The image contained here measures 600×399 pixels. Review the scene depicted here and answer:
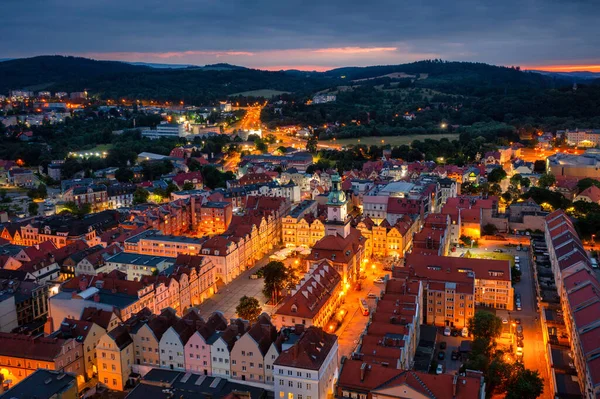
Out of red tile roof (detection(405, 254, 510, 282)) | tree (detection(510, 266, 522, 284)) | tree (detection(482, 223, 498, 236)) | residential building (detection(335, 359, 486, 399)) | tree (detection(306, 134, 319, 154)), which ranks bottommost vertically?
tree (detection(510, 266, 522, 284))

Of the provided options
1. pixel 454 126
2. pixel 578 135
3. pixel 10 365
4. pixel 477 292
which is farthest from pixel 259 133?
pixel 10 365

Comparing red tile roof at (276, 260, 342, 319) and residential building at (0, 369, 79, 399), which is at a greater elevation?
red tile roof at (276, 260, 342, 319)

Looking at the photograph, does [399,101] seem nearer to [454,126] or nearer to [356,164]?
[454,126]

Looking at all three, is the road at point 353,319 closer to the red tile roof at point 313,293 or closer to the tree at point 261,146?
the red tile roof at point 313,293

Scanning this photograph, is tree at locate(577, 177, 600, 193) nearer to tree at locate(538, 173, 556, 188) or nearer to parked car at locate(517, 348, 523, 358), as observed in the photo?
tree at locate(538, 173, 556, 188)

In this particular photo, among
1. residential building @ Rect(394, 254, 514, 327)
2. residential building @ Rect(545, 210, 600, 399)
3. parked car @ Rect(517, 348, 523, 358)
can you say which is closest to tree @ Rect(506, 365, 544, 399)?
residential building @ Rect(545, 210, 600, 399)

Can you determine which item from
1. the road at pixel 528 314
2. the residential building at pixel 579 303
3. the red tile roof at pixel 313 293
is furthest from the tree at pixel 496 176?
the red tile roof at pixel 313 293
